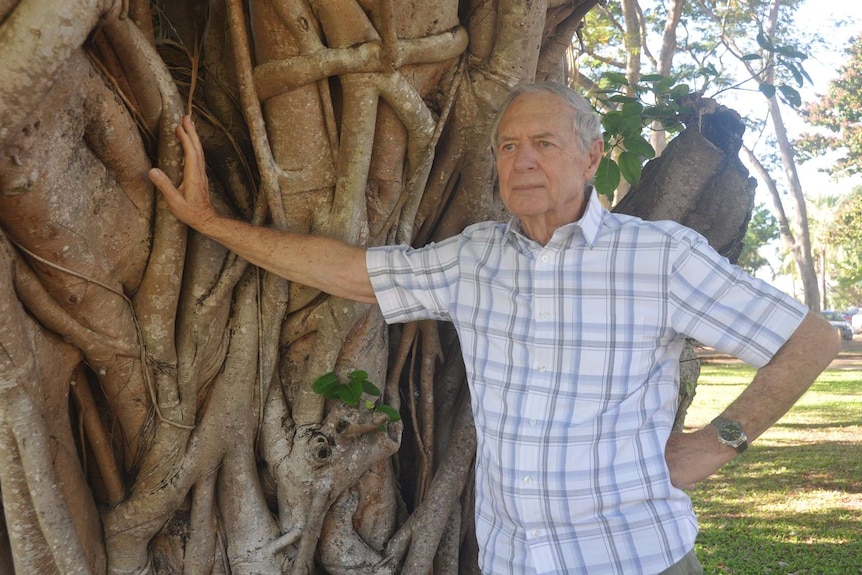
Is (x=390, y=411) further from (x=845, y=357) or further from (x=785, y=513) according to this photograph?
(x=845, y=357)

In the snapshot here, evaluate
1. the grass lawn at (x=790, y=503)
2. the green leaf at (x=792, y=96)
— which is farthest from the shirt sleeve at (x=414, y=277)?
the grass lawn at (x=790, y=503)

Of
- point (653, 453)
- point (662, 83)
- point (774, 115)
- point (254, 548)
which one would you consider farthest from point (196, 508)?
point (774, 115)

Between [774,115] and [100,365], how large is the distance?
15.5m

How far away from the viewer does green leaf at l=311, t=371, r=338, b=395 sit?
2.48m

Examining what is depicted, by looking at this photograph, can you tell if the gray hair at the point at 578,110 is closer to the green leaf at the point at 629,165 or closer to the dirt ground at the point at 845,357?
the green leaf at the point at 629,165

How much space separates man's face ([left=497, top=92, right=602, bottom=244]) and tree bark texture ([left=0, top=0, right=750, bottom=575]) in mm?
510

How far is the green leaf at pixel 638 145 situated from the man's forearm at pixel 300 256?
3.82 feet

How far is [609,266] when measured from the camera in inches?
81.0

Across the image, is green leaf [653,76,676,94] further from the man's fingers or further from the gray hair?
the man's fingers

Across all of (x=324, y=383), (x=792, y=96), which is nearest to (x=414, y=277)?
(x=324, y=383)

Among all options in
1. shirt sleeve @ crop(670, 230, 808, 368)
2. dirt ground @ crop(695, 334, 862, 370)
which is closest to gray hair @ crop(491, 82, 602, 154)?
shirt sleeve @ crop(670, 230, 808, 368)

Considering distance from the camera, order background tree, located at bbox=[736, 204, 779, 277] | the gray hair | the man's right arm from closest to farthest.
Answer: the gray hair → the man's right arm → background tree, located at bbox=[736, 204, 779, 277]

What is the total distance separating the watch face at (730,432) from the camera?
2.07 m

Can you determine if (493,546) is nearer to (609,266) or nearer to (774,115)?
(609,266)
